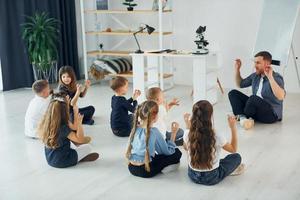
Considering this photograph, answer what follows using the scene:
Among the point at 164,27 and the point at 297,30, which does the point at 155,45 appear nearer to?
the point at 164,27

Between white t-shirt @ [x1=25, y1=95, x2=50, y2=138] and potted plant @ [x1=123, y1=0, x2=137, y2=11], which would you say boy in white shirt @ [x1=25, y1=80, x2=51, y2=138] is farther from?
potted plant @ [x1=123, y1=0, x2=137, y2=11]

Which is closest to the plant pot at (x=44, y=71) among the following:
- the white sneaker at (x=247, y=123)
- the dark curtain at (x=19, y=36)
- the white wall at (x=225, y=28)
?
the dark curtain at (x=19, y=36)

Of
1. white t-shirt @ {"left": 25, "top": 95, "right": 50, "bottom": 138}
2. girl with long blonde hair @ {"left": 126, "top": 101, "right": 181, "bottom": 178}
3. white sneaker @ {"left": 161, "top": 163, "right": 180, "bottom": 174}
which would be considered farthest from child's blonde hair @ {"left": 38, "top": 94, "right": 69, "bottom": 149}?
white t-shirt @ {"left": 25, "top": 95, "right": 50, "bottom": 138}

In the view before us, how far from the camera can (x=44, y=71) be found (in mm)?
7137

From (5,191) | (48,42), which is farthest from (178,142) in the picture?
(48,42)

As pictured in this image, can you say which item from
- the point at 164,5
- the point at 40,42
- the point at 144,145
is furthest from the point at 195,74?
the point at 40,42

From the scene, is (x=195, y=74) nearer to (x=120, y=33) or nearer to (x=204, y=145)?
(x=120, y=33)

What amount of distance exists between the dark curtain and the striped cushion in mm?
840

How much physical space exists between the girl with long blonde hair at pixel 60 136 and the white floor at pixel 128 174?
8 cm

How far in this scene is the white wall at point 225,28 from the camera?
6.65 meters

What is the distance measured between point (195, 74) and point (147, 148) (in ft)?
7.82

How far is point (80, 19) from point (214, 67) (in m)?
3.04

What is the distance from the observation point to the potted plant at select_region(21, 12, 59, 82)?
22.9 ft

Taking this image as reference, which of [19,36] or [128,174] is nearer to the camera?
[128,174]
